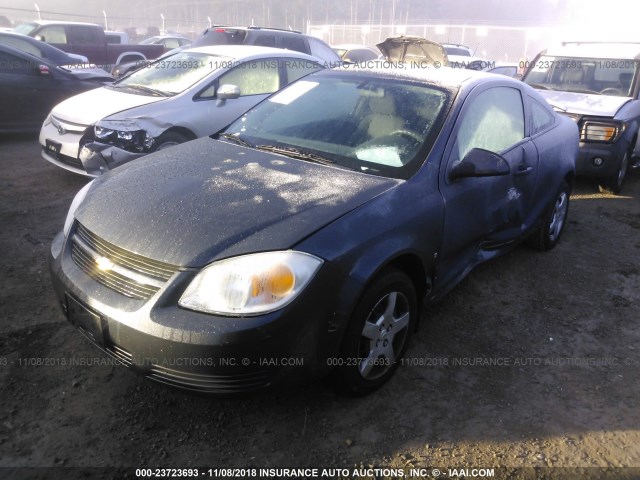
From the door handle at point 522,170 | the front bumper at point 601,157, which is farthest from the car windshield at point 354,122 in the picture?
the front bumper at point 601,157

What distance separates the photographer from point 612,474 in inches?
90.9

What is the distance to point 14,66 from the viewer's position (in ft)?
24.4

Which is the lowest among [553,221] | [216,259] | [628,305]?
[628,305]

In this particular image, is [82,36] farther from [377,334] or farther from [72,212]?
[377,334]

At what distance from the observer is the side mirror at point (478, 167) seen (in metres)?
2.84

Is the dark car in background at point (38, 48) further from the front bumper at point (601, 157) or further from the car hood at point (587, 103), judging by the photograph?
the front bumper at point (601, 157)

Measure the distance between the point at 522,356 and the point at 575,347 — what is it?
15.8 inches

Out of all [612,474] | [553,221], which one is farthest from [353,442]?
[553,221]

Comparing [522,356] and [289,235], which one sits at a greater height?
[289,235]

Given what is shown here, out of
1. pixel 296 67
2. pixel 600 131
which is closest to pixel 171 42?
pixel 296 67

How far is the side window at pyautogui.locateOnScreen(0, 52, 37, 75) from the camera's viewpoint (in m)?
7.35

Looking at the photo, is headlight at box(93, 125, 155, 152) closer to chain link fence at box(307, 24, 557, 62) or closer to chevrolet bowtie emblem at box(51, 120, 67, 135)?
chevrolet bowtie emblem at box(51, 120, 67, 135)

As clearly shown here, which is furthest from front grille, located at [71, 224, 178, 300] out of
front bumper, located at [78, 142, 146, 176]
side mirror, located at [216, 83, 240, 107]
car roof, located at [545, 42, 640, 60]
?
car roof, located at [545, 42, 640, 60]

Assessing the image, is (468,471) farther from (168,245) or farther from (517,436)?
(168,245)
